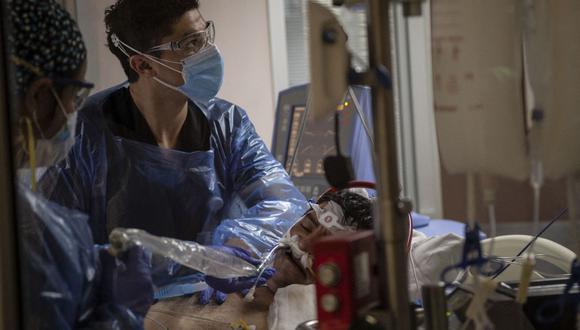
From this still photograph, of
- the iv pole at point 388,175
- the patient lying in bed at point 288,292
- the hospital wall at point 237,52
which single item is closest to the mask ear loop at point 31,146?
the hospital wall at point 237,52

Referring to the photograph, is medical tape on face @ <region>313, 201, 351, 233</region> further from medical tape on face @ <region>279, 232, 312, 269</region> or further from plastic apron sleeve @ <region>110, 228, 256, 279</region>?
plastic apron sleeve @ <region>110, 228, 256, 279</region>

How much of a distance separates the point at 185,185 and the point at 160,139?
0.36 ft

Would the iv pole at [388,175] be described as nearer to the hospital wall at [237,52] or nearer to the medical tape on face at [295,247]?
the hospital wall at [237,52]

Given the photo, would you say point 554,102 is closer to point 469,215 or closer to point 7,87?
point 469,215

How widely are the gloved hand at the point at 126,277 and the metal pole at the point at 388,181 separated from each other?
1.78 ft

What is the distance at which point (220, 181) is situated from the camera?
5.25ft

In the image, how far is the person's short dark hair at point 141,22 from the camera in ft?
4.93

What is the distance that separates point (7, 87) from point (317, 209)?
0.77 metres

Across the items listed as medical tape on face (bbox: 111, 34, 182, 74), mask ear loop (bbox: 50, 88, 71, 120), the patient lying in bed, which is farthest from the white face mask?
the patient lying in bed

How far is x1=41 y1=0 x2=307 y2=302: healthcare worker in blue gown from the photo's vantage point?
1.50 metres

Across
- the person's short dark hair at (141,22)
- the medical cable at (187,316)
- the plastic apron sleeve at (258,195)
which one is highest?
the person's short dark hair at (141,22)

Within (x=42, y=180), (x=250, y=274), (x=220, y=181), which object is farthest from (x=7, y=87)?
(x=250, y=274)

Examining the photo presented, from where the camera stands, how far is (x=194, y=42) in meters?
1.52

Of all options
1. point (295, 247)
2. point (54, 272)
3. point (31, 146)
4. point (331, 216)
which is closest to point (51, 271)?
point (54, 272)
